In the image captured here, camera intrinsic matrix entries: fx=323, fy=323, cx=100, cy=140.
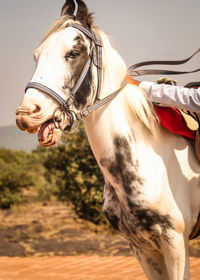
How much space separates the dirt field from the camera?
19.8 ft

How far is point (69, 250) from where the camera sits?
6.14 metres

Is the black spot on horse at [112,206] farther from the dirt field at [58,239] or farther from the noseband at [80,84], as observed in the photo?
the dirt field at [58,239]

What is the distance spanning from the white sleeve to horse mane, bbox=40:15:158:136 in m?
0.08

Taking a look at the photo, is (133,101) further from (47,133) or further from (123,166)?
(47,133)

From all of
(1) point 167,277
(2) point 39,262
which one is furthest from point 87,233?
(1) point 167,277

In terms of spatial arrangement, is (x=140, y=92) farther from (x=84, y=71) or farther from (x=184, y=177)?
(x=184, y=177)

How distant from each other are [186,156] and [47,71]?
3.00 ft

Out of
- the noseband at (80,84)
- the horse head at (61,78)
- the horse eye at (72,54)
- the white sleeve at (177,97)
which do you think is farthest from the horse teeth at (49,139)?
the white sleeve at (177,97)

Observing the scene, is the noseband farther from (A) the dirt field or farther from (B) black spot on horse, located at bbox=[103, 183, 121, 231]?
(A) the dirt field

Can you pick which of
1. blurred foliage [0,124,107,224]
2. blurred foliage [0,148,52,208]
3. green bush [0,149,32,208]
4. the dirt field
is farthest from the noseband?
green bush [0,149,32,208]

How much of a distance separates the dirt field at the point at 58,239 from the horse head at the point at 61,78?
15.1 feet

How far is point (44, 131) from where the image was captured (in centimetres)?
159

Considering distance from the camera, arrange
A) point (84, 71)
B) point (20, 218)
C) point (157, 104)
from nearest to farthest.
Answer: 1. point (84, 71)
2. point (157, 104)
3. point (20, 218)

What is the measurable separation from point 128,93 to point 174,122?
308 mm
